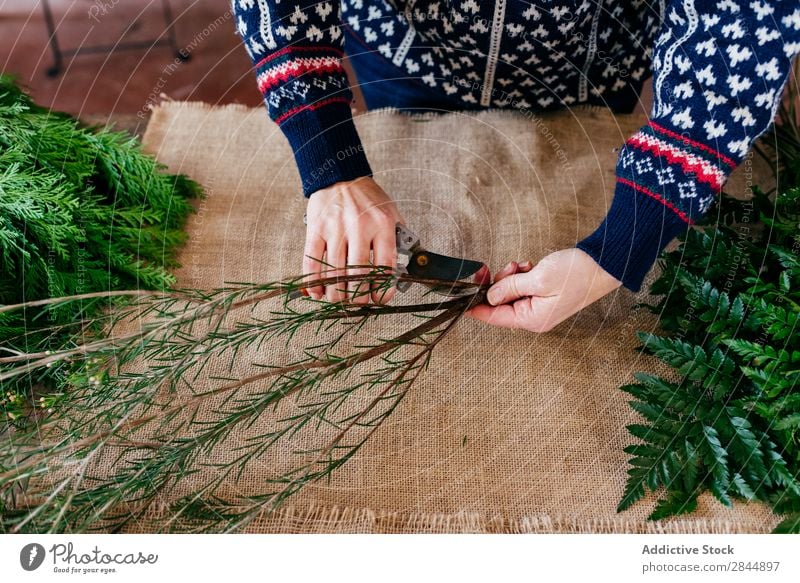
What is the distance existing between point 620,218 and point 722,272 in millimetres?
153

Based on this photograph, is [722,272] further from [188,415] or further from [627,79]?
[188,415]

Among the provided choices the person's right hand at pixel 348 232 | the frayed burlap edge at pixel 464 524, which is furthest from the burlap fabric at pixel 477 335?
the person's right hand at pixel 348 232

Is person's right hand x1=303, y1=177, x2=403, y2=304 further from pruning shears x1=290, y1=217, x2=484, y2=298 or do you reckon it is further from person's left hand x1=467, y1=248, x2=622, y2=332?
person's left hand x1=467, y1=248, x2=622, y2=332

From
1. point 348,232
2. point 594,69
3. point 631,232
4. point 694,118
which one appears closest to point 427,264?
point 348,232

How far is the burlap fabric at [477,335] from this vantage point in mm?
720

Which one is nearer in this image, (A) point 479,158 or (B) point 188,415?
(B) point 188,415

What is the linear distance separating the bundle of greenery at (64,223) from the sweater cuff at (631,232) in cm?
56

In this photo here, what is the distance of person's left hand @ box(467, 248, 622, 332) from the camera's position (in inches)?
29.8

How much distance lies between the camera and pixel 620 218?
76 centimetres

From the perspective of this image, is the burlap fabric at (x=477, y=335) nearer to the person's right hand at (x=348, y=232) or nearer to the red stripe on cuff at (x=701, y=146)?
the person's right hand at (x=348, y=232)

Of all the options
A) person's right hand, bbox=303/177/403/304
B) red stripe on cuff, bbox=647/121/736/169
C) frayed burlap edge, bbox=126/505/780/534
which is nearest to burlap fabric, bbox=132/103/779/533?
frayed burlap edge, bbox=126/505/780/534

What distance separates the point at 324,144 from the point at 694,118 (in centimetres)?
44

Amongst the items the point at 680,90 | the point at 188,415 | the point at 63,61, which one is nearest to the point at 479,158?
the point at 680,90
